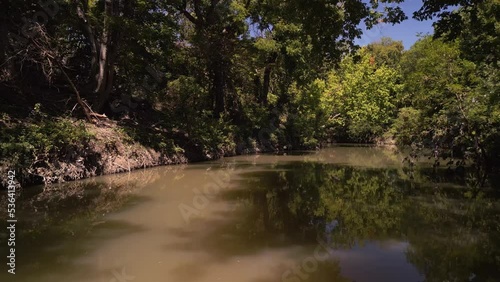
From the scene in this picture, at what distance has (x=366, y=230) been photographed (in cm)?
650

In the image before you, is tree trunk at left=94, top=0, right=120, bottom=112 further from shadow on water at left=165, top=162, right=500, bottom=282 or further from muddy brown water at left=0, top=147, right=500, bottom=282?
shadow on water at left=165, top=162, right=500, bottom=282

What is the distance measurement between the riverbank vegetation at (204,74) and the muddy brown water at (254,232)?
6.28ft

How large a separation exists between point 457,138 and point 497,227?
11.9ft

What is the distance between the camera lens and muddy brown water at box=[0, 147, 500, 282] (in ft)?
15.2

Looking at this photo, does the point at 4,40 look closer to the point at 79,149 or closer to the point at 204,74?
the point at 79,149

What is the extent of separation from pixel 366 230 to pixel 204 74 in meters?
16.5

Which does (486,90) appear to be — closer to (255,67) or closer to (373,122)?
(255,67)

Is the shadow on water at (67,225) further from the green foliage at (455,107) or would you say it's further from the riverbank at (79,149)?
the green foliage at (455,107)

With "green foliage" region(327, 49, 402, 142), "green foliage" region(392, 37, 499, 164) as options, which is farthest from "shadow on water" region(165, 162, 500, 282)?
"green foliage" region(327, 49, 402, 142)

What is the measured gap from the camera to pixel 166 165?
15367 millimetres

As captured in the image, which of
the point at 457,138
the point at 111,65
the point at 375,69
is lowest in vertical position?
the point at 457,138

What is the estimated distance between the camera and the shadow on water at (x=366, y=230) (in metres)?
4.81

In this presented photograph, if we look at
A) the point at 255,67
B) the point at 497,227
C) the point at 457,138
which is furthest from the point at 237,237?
the point at 255,67

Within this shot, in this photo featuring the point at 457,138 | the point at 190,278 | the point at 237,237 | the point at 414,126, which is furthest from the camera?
the point at 414,126
